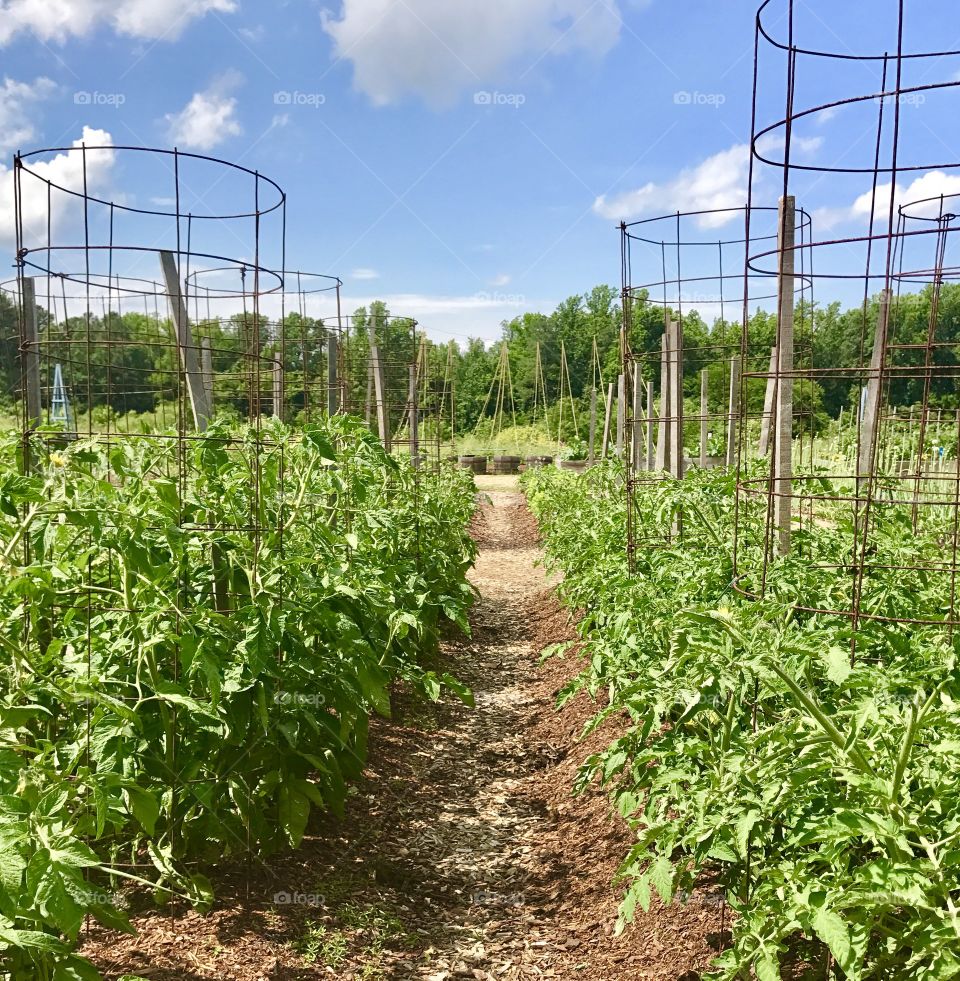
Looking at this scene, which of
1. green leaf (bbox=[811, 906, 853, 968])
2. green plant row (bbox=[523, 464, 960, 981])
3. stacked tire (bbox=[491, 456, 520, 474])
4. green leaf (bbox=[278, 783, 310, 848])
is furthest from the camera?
stacked tire (bbox=[491, 456, 520, 474])

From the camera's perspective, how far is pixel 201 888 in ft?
8.85

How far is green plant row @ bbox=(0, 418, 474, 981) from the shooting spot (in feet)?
7.10

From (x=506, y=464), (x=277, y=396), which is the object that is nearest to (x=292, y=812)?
(x=277, y=396)

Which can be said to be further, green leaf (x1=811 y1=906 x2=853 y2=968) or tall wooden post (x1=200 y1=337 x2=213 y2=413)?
tall wooden post (x1=200 y1=337 x2=213 y2=413)

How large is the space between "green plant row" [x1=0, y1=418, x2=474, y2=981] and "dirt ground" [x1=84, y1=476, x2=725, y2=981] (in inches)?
7.8

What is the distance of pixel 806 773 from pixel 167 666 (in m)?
2.11

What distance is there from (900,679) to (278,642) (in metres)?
1.78

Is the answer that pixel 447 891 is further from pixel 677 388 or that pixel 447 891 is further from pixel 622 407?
pixel 622 407

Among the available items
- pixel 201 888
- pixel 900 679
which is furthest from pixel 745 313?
pixel 201 888

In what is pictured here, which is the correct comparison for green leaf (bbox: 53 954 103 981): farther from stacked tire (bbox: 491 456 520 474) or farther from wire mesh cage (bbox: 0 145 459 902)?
stacked tire (bbox: 491 456 520 474)

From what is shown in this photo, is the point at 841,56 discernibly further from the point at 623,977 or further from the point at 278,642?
the point at 623,977

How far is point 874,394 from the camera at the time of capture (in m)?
4.34

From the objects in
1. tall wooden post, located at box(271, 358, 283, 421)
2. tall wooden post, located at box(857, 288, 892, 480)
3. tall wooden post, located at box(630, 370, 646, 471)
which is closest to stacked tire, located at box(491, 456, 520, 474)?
tall wooden post, located at box(630, 370, 646, 471)

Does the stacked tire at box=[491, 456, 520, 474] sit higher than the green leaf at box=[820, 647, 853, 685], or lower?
lower
